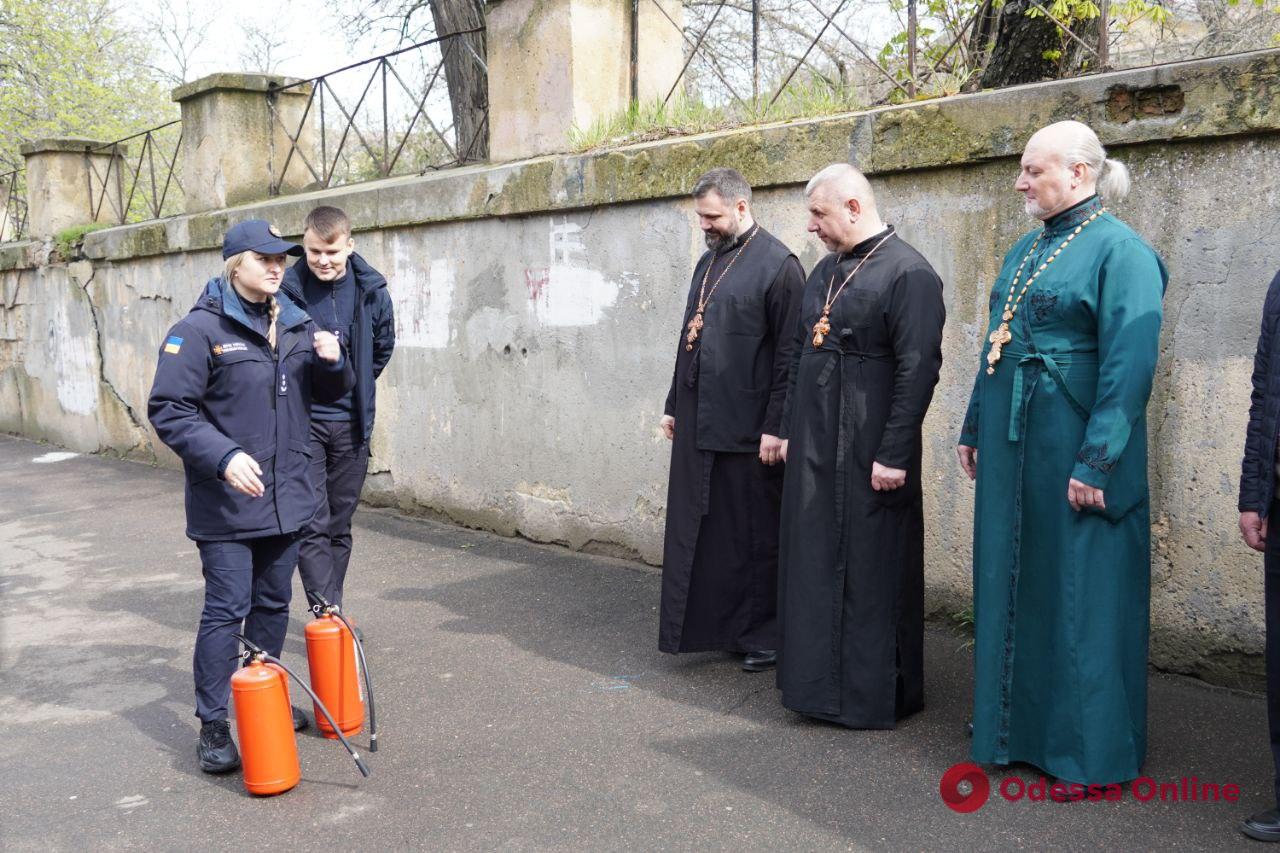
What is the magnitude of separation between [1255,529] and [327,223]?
11.8ft

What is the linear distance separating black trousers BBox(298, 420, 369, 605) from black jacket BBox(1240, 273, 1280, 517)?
10.9 ft

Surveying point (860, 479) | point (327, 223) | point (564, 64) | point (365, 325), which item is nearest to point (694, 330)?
point (860, 479)

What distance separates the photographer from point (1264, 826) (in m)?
3.13

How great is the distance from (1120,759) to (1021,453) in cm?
96

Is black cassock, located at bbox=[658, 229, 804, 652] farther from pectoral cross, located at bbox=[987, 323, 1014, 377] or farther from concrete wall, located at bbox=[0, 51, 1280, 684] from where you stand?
pectoral cross, located at bbox=[987, 323, 1014, 377]

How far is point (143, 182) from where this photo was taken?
20.2 meters

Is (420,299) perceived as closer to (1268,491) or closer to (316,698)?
(316,698)

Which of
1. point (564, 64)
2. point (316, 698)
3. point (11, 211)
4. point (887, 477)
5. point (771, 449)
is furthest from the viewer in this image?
point (11, 211)

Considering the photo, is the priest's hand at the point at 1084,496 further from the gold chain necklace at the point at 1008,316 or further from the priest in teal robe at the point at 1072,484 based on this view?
the gold chain necklace at the point at 1008,316

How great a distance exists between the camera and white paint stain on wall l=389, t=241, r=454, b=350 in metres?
7.54

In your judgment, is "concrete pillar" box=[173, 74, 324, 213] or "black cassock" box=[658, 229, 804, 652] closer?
"black cassock" box=[658, 229, 804, 652]

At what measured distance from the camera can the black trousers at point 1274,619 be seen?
10.4 feet

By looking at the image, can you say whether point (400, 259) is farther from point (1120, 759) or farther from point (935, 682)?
point (1120, 759)

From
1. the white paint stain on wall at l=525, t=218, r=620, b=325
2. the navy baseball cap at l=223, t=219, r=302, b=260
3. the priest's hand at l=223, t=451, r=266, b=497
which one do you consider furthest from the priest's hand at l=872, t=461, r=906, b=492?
the white paint stain on wall at l=525, t=218, r=620, b=325
